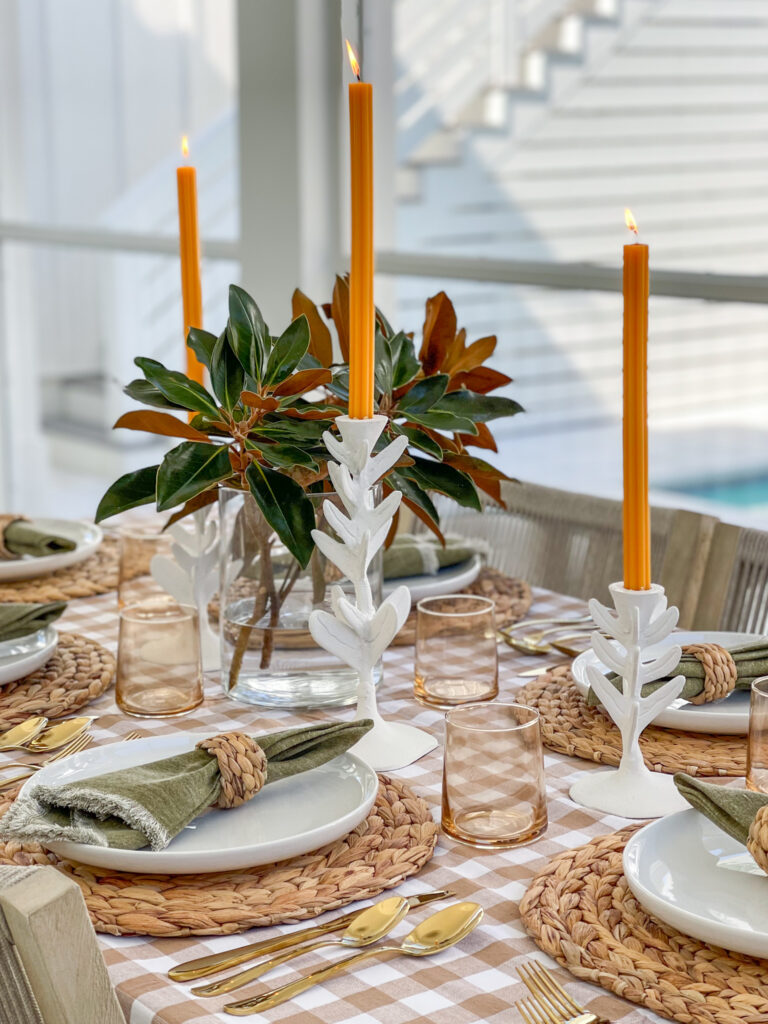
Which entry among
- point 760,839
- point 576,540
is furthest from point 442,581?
point 760,839

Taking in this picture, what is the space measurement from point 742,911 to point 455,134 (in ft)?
10.0

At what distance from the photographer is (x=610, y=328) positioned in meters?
3.37

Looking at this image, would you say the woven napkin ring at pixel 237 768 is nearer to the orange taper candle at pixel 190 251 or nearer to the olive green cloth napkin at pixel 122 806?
the olive green cloth napkin at pixel 122 806

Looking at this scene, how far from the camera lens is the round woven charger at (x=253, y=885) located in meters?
0.74

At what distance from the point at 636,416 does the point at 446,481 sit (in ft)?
0.80

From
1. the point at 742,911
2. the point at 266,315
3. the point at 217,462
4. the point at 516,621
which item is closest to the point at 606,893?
the point at 742,911

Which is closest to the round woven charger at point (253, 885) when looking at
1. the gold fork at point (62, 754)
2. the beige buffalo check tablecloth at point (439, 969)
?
the beige buffalo check tablecloth at point (439, 969)

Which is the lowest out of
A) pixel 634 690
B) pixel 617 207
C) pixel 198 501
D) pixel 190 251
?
pixel 634 690

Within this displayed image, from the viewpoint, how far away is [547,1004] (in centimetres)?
66

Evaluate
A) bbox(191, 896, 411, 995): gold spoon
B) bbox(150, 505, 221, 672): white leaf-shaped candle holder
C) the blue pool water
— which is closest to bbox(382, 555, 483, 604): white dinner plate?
bbox(150, 505, 221, 672): white leaf-shaped candle holder

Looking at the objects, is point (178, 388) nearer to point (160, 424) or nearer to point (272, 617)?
point (160, 424)

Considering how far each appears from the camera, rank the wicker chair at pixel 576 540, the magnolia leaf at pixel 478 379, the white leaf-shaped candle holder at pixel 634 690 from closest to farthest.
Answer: the white leaf-shaped candle holder at pixel 634 690
the magnolia leaf at pixel 478 379
the wicker chair at pixel 576 540

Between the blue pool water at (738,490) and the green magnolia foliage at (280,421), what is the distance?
2353 mm

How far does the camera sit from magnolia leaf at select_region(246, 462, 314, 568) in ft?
3.24
